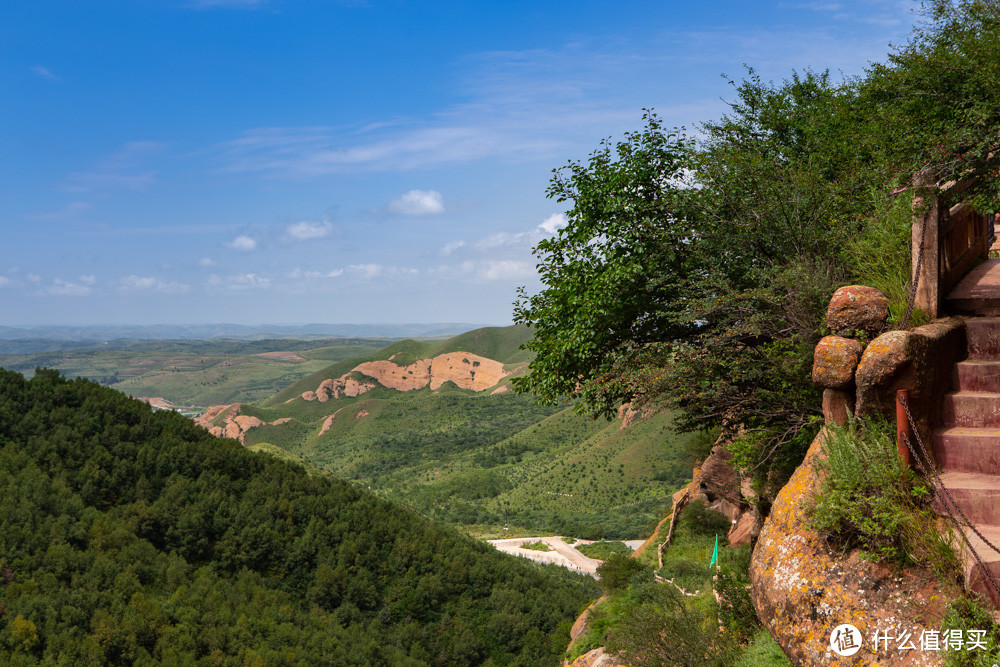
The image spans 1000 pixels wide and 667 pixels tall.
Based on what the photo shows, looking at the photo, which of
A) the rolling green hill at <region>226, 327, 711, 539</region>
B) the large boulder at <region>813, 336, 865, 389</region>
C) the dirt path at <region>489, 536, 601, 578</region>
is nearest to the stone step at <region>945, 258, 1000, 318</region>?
the large boulder at <region>813, 336, 865, 389</region>

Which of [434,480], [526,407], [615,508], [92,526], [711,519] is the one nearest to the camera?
[711,519]

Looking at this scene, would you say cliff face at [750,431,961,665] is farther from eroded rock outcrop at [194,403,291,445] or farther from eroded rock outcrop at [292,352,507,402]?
eroded rock outcrop at [292,352,507,402]

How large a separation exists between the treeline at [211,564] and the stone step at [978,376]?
30.4 m

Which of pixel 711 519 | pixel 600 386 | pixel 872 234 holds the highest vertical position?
pixel 872 234

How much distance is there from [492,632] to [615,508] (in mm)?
32417

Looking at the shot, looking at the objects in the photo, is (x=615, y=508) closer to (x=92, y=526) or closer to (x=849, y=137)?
(x=92, y=526)

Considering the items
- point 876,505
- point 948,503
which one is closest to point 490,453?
point 948,503

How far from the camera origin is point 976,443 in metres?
6.80

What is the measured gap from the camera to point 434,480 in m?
108

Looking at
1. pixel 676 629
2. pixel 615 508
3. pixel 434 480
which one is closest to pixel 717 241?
pixel 676 629

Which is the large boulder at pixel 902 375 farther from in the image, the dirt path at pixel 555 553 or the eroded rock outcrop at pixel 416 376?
the eroded rock outcrop at pixel 416 376

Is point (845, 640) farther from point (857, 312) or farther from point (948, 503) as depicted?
point (857, 312)

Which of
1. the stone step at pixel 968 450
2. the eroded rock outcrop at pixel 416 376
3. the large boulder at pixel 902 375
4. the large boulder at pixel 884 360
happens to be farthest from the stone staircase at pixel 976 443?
Answer: the eroded rock outcrop at pixel 416 376

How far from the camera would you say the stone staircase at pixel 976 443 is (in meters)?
5.75
